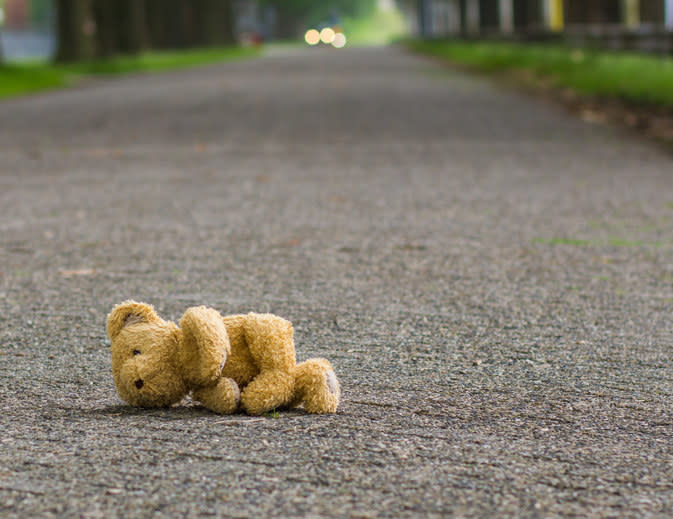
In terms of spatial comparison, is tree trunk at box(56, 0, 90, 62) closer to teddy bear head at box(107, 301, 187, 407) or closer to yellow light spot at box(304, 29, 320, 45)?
teddy bear head at box(107, 301, 187, 407)

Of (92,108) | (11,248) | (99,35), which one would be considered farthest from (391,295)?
(99,35)

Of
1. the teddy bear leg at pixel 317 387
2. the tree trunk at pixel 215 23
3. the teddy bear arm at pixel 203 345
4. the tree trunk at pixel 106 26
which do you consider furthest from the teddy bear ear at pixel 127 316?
the tree trunk at pixel 215 23

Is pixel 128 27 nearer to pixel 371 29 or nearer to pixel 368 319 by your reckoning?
pixel 368 319

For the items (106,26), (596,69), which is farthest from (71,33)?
(596,69)

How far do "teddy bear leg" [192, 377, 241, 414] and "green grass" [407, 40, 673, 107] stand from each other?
35.2 ft

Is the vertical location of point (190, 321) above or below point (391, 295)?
above

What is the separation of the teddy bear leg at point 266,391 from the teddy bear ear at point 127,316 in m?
0.37

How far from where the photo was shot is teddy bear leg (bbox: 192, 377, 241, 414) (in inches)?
119

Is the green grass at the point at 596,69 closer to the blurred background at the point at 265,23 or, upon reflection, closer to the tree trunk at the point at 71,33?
the blurred background at the point at 265,23

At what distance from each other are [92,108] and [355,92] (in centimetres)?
542

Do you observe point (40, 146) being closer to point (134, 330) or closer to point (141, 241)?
point (141, 241)

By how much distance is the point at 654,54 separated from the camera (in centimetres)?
1862

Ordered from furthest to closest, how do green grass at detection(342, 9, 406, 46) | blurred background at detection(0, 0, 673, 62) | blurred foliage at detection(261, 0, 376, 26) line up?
green grass at detection(342, 9, 406, 46), blurred foliage at detection(261, 0, 376, 26), blurred background at detection(0, 0, 673, 62)

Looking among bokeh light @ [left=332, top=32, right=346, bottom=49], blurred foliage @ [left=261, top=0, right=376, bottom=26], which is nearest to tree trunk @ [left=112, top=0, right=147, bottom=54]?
blurred foliage @ [left=261, top=0, right=376, bottom=26]
